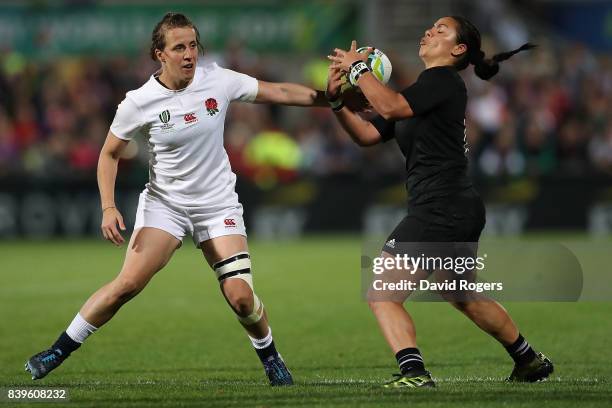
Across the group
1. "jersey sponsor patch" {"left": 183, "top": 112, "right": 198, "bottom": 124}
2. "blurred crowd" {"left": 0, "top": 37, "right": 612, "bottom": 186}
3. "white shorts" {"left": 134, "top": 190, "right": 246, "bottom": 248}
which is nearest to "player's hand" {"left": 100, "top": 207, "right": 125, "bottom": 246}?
"white shorts" {"left": 134, "top": 190, "right": 246, "bottom": 248}

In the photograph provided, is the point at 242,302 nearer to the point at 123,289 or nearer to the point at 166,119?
the point at 123,289

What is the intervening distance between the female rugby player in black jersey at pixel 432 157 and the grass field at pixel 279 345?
0.44m

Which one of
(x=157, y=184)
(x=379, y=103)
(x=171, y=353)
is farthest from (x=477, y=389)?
(x=171, y=353)

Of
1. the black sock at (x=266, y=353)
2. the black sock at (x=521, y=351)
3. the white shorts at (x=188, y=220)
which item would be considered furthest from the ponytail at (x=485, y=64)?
the black sock at (x=266, y=353)

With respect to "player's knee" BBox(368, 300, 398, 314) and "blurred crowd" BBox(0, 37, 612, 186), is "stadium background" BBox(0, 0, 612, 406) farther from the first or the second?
"player's knee" BBox(368, 300, 398, 314)

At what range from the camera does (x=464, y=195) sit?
7.34 metres

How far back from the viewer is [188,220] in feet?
25.3

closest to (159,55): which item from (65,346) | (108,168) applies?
(108,168)

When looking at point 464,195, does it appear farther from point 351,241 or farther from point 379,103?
point 351,241

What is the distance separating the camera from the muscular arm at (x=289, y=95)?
26.0 ft

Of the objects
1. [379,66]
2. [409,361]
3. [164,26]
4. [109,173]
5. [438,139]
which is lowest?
[409,361]

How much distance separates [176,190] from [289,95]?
98cm

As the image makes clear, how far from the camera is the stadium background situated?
9188 mm

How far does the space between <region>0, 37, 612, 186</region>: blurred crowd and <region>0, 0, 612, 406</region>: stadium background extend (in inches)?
1.5
